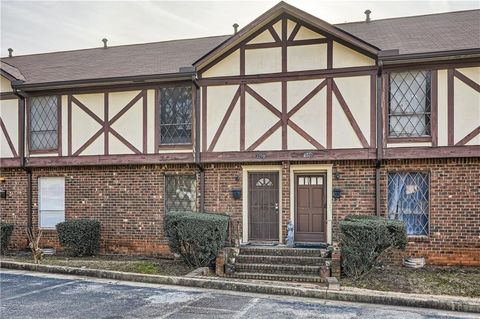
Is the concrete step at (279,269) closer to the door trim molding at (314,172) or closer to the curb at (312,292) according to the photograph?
the curb at (312,292)

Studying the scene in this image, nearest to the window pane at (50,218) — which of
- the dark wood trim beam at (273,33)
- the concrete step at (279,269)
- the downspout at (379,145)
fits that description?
the concrete step at (279,269)

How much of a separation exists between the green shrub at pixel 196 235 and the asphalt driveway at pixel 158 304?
1.32m

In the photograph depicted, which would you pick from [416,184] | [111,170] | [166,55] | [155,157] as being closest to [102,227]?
[111,170]

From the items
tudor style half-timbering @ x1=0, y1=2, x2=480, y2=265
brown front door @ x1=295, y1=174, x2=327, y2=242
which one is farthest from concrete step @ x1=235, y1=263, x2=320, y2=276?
brown front door @ x1=295, y1=174, x2=327, y2=242

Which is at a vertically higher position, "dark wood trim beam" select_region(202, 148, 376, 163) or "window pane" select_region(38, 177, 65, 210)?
"dark wood trim beam" select_region(202, 148, 376, 163)

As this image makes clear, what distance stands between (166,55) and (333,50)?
5.93 meters

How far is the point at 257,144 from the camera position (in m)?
11.2

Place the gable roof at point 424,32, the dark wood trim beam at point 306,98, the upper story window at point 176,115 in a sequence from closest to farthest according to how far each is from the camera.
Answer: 1. the gable roof at point 424,32
2. the dark wood trim beam at point 306,98
3. the upper story window at point 176,115

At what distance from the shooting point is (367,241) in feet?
28.5

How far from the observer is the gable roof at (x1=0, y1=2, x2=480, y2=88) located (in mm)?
10750

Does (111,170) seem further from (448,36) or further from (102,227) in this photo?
(448,36)

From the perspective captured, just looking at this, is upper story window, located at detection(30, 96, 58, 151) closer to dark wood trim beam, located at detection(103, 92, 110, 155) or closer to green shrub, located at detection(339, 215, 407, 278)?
dark wood trim beam, located at detection(103, 92, 110, 155)

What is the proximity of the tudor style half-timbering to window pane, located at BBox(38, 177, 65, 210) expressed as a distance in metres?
0.04

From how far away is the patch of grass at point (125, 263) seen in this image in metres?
9.79
